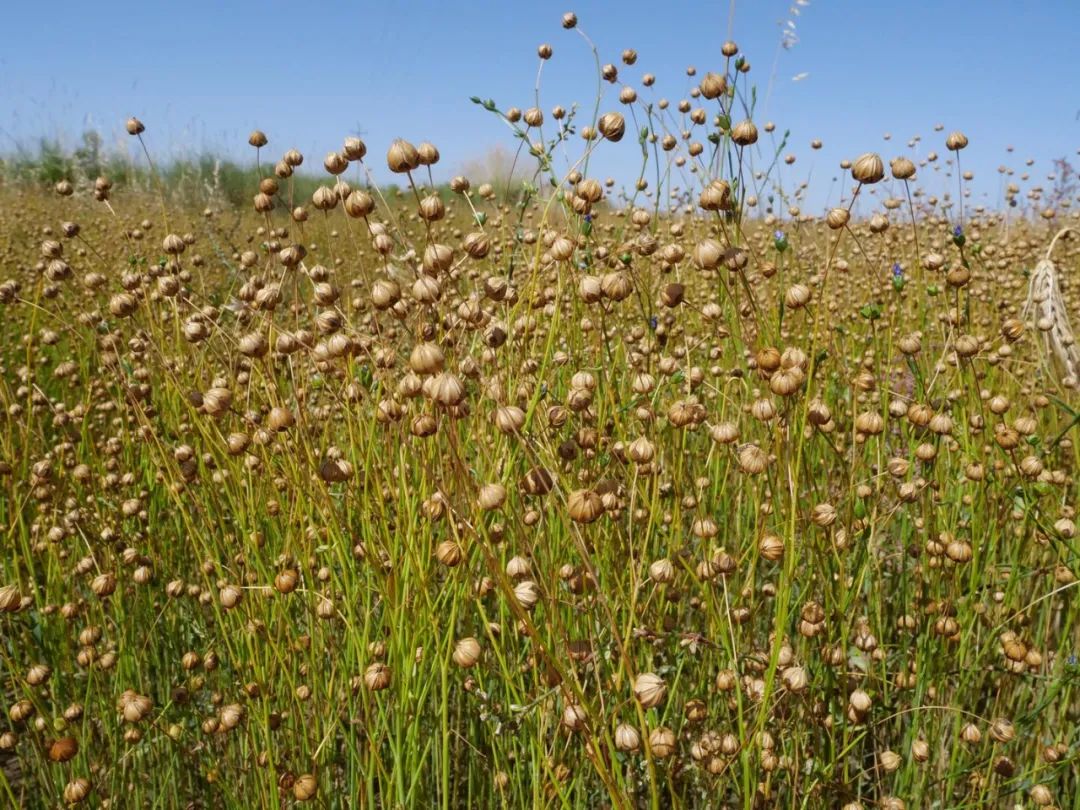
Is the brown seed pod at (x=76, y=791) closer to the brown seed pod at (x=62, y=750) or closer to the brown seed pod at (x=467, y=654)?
the brown seed pod at (x=62, y=750)

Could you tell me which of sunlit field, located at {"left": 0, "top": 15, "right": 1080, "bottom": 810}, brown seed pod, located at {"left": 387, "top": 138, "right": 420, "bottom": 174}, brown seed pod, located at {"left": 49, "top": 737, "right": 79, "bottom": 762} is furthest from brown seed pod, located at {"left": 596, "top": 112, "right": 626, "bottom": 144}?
brown seed pod, located at {"left": 49, "top": 737, "right": 79, "bottom": 762}

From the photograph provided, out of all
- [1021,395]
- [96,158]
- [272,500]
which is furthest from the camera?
[96,158]

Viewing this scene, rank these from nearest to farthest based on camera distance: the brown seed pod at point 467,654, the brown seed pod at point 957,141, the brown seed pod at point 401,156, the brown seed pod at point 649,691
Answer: the brown seed pod at point 649,691 < the brown seed pod at point 467,654 < the brown seed pod at point 401,156 < the brown seed pod at point 957,141

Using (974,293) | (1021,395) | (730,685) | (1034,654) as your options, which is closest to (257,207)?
(730,685)

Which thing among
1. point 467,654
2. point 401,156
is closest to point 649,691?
point 467,654

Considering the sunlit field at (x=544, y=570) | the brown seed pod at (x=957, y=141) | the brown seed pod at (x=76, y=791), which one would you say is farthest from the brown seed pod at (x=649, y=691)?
the brown seed pod at (x=957, y=141)

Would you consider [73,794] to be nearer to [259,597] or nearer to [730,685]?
[259,597]

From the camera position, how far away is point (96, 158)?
1034cm

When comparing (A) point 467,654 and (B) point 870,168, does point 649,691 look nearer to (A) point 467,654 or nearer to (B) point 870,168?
(A) point 467,654

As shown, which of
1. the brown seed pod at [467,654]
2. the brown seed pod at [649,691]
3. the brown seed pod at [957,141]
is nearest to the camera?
the brown seed pod at [649,691]

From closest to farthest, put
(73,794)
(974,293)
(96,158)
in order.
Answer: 1. (73,794)
2. (974,293)
3. (96,158)

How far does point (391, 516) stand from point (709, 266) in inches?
32.0

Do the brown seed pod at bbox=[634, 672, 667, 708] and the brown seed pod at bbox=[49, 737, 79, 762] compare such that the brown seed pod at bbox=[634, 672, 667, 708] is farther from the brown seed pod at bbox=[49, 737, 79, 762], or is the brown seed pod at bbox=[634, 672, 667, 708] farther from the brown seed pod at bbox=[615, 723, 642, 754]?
the brown seed pod at bbox=[49, 737, 79, 762]

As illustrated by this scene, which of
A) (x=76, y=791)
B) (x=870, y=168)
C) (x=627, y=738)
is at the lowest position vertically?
(x=76, y=791)
